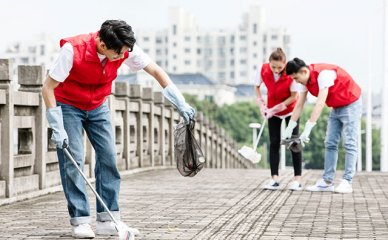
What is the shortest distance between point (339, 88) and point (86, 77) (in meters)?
5.66

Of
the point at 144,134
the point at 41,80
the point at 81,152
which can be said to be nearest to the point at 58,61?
the point at 81,152

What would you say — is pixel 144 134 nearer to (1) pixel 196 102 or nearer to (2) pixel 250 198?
(2) pixel 250 198

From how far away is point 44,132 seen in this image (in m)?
12.8

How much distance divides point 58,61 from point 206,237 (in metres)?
1.70

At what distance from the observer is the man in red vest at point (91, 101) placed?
784 centimetres

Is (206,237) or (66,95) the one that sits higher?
(66,95)

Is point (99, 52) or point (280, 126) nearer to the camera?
point (99, 52)

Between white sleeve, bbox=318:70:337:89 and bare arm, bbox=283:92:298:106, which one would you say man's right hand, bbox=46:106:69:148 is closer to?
white sleeve, bbox=318:70:337:89

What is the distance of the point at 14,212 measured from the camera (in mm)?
10453

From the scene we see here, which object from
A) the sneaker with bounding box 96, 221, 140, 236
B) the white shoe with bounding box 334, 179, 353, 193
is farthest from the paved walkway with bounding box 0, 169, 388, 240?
the sneaker with bounding box 96, 221, 140, 236

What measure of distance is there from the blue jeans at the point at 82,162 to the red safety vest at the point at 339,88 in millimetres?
4932

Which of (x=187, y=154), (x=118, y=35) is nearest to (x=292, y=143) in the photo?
(x=187, y=154)

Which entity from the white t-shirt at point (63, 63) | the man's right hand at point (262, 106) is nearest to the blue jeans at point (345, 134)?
the man's right hand at point (262, 106)

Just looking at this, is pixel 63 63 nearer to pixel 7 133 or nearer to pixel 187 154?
pixel 187 154
